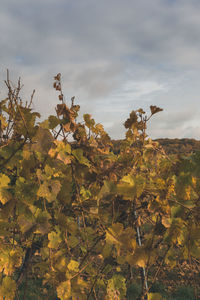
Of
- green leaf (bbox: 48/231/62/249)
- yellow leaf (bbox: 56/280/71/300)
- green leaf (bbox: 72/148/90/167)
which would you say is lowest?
yellow leaf (bbox: 56/280/71/300)

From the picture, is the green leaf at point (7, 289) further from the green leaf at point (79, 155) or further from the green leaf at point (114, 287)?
the green leaf at point (79, 155)

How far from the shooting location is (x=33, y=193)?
47.3 inches

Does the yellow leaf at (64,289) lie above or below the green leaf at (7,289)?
above

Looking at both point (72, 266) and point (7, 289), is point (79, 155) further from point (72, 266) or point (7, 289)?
point (7, 289)

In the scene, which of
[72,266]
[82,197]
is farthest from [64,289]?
[82,197]

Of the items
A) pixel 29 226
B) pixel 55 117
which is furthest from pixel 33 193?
pixel 55 117

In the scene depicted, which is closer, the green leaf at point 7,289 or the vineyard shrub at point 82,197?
the vineyard shrub at point 82,197

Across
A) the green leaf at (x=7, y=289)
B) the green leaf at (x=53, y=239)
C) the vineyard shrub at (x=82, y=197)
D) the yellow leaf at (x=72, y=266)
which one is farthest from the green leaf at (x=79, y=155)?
the green leaf at (x=7, y=289)

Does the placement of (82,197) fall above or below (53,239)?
above

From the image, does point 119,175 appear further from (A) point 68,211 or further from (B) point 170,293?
(B) point 170,293

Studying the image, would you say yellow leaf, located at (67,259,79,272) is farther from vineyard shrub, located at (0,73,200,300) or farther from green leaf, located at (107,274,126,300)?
green leaf, located at (107,274,126,300)

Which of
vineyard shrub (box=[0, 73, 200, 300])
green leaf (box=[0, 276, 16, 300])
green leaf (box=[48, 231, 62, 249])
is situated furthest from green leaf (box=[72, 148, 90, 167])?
green leaf (box=[0, 276, 16, 300])

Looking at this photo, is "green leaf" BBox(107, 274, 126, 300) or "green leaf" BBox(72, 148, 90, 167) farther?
"green leaf" BBox(107, 274, 126, 300)

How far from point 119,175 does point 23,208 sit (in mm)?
493
